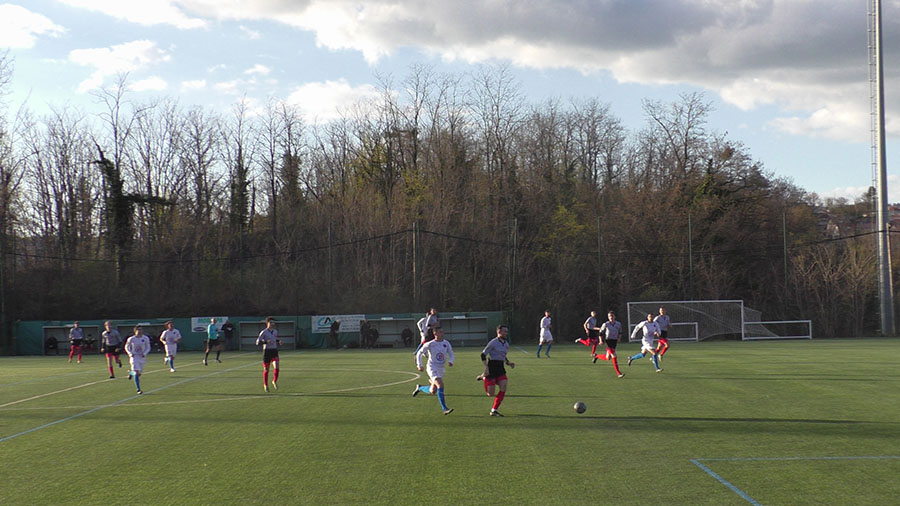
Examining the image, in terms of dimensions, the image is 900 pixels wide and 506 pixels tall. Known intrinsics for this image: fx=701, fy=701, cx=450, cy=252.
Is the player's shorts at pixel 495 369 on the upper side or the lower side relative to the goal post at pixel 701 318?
upper

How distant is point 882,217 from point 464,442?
49.2 meters

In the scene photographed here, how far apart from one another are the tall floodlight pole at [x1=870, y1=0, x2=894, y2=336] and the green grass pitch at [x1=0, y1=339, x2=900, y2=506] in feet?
107

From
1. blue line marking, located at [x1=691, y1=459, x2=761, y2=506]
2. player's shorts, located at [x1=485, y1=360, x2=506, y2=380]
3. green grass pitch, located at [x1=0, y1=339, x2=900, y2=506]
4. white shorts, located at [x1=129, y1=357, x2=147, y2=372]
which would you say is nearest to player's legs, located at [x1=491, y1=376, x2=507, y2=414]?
player's shorts, located at [x1=485, y1=360, x2=506, y2=380]

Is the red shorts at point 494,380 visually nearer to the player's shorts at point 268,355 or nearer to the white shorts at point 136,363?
the player's shorts at point 268,355

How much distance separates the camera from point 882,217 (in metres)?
50.2

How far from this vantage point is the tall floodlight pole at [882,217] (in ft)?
163

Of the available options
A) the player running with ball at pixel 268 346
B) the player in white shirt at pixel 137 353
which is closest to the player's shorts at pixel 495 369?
the player running with ball at pixel 268 346

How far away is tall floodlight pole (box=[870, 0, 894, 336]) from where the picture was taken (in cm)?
4972

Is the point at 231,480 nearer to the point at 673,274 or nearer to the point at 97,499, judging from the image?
the point at 97,499

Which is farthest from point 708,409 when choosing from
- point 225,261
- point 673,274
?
point 225,261

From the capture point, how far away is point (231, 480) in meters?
9.71

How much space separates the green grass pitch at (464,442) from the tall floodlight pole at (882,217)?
32670mm

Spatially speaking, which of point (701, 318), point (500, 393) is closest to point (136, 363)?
point (500, 393)

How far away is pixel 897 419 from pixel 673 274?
45.0 meters
